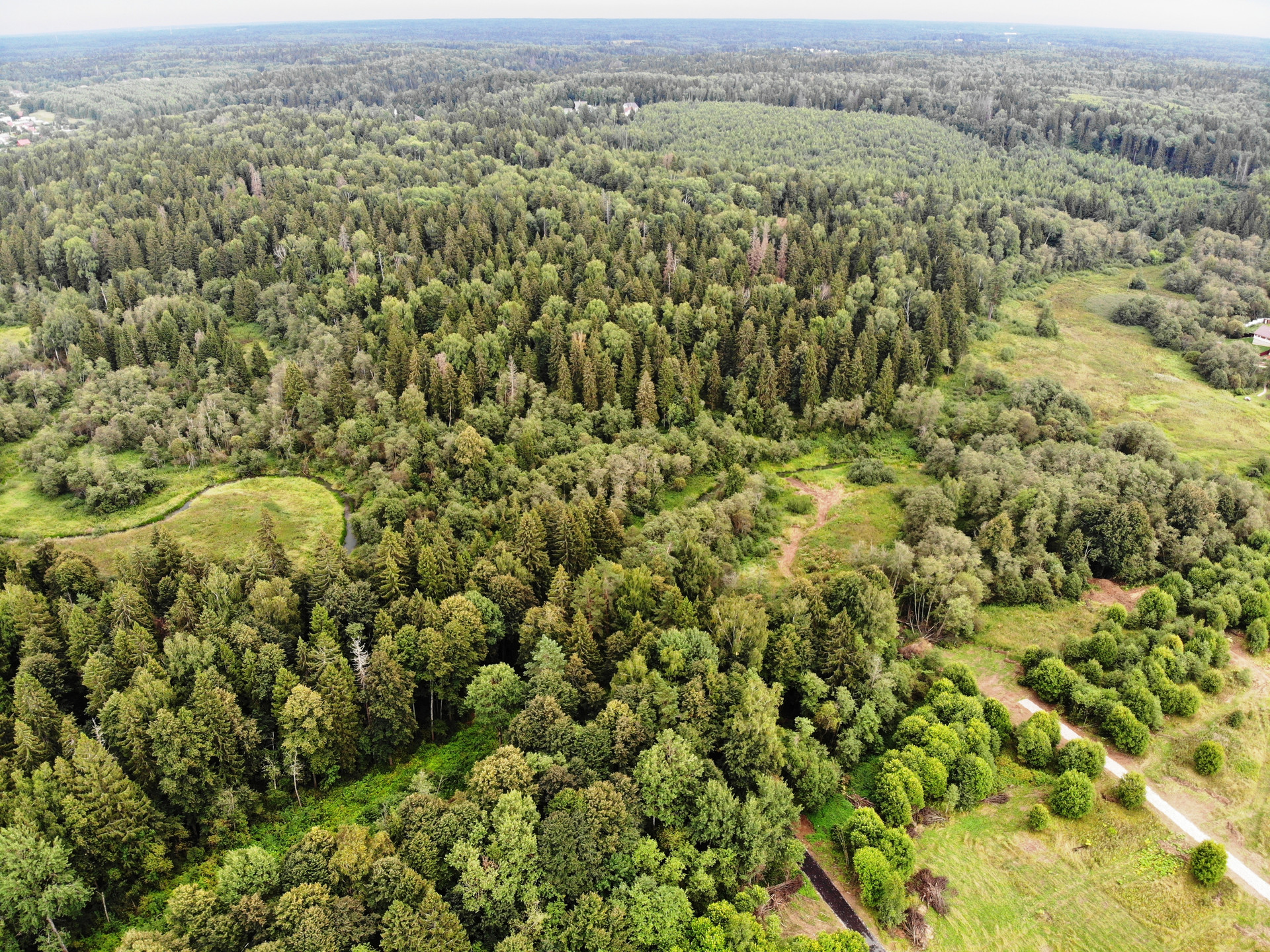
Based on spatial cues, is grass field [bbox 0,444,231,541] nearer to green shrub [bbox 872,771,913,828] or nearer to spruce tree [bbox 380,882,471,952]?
spruce tree [bbox 380,882,471,952]

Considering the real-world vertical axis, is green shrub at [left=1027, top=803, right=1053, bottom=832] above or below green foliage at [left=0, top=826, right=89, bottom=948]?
below

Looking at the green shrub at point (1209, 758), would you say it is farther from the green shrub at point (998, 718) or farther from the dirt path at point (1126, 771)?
the green shrub at point (998, 718)

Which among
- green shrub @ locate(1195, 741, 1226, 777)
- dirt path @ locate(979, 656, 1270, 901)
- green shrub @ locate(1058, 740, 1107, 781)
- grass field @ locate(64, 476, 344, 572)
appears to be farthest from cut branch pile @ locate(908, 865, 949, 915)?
grass field @ locate(64, 476, 344, 572)

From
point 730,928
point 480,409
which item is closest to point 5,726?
point 730,928

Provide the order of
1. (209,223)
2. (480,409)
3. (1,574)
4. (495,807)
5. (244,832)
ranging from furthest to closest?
(209,223) → (480,409) → (1,574) → (244,832) → (495,807)

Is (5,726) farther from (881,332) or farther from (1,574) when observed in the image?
(881,332)

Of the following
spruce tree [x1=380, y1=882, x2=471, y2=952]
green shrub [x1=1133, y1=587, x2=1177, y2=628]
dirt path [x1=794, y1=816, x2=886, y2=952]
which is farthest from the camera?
green shrub [x1=1133, y1=587, x2=1177, y2=628]

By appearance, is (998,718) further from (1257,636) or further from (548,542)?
(548,542)
